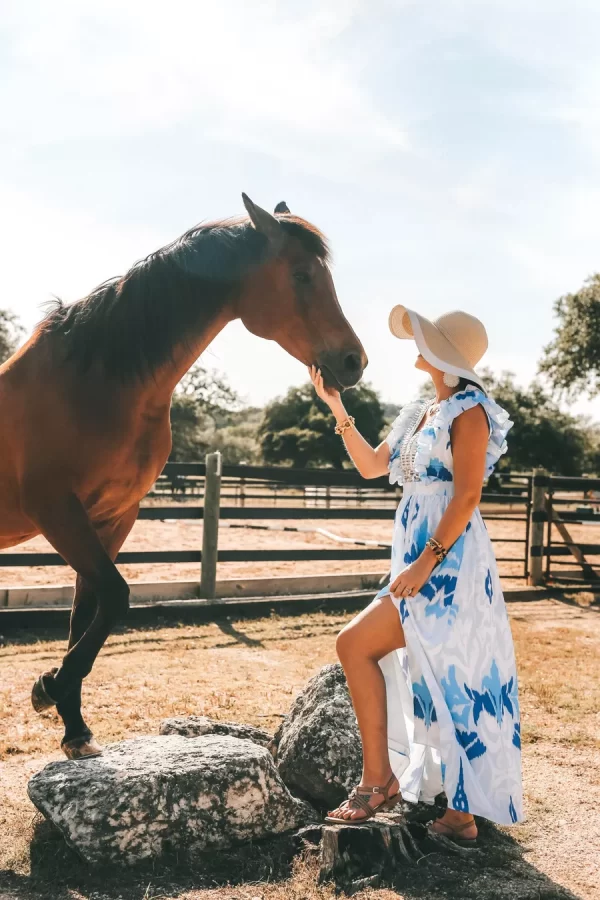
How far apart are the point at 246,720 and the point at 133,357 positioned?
7.83 feet

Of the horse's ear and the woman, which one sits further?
the horse's ear

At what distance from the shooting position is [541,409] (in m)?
50.1

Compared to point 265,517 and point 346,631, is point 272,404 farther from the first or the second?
point 346,631

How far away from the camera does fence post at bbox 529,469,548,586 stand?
10617mm

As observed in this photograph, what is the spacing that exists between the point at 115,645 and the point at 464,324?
4.81 m

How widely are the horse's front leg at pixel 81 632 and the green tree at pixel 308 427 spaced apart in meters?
42.8

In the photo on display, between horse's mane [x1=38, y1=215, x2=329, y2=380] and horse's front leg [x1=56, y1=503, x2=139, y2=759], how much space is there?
0.79 meters

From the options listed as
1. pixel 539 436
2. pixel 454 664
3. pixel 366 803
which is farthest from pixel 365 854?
pixel 539 436

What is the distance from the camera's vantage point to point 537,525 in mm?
10734

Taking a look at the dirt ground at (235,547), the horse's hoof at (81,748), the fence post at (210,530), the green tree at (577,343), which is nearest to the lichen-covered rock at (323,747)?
the horse's hoof at (81,748)

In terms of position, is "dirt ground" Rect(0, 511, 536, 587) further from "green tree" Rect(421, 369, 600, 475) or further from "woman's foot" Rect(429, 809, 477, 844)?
"green tree" Rect(421, 369, 600, 475)

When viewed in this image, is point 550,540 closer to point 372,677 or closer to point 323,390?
point 323,390

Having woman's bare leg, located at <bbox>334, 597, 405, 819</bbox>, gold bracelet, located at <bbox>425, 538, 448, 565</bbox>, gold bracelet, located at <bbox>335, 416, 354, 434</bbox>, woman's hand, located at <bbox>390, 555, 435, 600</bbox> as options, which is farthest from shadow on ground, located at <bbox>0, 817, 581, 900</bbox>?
gold bracelet, located at <bbox>335, 416, 354, 434</bbox>

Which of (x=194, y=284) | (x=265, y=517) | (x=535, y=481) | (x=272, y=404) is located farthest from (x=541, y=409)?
(x=194, y=284)
